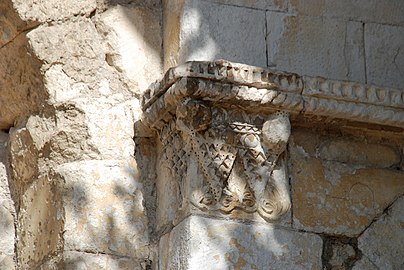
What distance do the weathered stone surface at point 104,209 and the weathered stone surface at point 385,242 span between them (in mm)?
889

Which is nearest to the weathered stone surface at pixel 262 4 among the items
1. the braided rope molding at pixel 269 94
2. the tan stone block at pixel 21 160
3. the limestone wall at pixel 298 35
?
the limestone wall at pixel 298 35

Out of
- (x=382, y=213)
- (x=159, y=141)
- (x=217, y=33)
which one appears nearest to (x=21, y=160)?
(x=159, y=141)

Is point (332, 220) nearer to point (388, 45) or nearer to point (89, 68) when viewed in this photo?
point (388, 45)

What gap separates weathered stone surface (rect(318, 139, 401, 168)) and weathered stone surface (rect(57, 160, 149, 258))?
0.78 metres

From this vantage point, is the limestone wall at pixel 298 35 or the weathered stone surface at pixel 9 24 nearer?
the limestone wall at pixel 298 35

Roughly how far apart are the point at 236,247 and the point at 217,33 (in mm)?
888

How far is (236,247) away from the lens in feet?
14.3

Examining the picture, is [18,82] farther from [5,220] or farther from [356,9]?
[356,9]

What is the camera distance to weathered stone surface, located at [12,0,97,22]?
192 inches

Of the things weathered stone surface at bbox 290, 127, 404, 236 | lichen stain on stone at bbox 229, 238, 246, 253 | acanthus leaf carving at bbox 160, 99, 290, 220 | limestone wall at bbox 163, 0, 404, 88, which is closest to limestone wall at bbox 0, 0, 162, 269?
limestone wall at bbox 163, 0, 404, 88

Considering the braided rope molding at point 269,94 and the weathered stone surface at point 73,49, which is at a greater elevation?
the weathered stone surface at point 73,49

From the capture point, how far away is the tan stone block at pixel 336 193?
454cm

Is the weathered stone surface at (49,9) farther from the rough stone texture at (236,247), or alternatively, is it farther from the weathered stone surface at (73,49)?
the rough stone texture at (236,247)

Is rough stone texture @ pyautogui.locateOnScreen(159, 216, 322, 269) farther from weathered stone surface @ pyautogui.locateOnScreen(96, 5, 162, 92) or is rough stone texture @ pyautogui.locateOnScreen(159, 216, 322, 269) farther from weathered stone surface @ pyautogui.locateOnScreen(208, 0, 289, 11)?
weathered stone surface @ pyautogui.locateOnScreen(208, 0, 289, 11)
